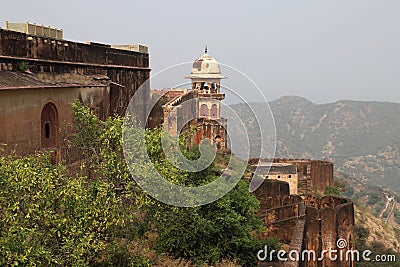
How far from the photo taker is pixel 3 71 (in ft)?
30.6

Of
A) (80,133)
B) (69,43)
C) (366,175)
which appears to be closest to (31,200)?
(80,133)

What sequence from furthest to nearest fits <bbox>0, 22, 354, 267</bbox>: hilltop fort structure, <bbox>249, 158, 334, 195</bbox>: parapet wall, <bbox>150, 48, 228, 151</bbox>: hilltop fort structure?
1. <bbox>249, 158, 334, 195</bbox>: parapet wall
2. <bbox>150, 48, 228, 151</bbox>: hilltop fort structure
3. <bbox>0, 22, 354, 267</bbox>: hilltop fort structure

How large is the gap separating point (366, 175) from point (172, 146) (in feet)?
210

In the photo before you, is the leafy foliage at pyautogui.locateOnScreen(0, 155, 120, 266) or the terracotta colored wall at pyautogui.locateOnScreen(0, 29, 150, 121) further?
the terracotta colored wall at pyautogui.locateOnScreen(0, 29, 150, 121)

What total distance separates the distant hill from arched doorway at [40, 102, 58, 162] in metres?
56.8

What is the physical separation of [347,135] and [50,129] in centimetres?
7827

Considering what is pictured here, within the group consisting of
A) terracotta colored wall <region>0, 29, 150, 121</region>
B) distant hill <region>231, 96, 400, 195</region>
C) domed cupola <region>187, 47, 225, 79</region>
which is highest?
domed cupola <region>187, 47, 225, 79</region>

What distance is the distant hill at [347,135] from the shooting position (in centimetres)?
7194

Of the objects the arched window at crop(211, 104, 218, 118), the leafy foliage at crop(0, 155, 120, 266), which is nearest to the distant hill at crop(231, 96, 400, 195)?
the arched window at crop(211, 104, 218, 118)

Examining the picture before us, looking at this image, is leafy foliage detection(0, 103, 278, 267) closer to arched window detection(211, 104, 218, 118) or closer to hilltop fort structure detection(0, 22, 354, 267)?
hilltop fort structure detection(0, 22, 354, 267)

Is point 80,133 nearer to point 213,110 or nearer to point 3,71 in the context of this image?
point 3,71

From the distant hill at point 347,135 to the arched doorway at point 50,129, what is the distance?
56755mm

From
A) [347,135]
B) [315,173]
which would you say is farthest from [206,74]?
[347,135]

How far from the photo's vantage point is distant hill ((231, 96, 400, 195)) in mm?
71938
